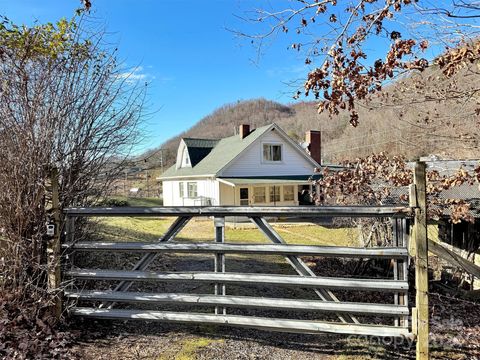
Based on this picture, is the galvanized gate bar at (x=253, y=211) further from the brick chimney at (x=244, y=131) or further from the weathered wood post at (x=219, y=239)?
the brick chimney at (x=244, y=131)

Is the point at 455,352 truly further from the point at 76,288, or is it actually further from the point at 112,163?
the point at 112,163

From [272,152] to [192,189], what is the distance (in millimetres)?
6485

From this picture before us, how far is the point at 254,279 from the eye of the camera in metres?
3.63

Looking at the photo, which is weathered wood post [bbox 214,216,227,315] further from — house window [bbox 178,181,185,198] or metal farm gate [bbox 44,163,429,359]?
house window [bbox 178,181,185,198]

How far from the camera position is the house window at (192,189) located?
25594mm

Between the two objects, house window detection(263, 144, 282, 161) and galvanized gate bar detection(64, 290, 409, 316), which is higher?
house window detection(263, 144, 282, 161)

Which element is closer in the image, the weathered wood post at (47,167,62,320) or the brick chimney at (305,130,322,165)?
the weathered wood post at (47,167,62,320)

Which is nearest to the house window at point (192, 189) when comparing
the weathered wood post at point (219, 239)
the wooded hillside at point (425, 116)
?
the wooded hillside at point (425, 116)

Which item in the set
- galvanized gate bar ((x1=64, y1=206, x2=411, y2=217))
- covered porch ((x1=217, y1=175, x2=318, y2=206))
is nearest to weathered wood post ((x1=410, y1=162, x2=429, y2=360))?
galvanized gate bar ((x1=64, y1=206, x2=411, y2=217))

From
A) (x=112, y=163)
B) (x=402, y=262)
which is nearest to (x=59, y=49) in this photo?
(x=112, y=163)

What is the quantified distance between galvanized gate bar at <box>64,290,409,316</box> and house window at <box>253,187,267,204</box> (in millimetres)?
20054

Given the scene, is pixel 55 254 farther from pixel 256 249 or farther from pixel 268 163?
pixel 268 163

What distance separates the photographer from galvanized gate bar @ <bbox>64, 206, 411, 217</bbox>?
3393mm

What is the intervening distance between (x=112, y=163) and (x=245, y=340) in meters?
3.12
